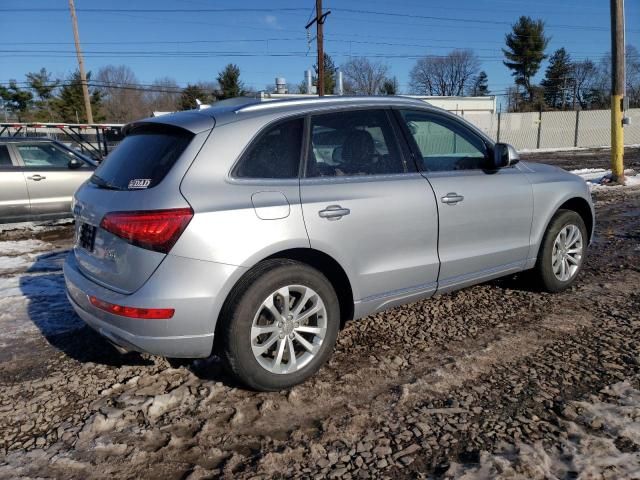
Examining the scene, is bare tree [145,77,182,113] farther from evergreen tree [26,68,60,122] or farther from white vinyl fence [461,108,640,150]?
white vinyl fence [461,108,640,150]

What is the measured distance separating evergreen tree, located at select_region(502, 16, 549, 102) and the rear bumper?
69.0 m

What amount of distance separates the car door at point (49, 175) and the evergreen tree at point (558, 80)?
70.1m

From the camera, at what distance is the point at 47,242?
301 inches

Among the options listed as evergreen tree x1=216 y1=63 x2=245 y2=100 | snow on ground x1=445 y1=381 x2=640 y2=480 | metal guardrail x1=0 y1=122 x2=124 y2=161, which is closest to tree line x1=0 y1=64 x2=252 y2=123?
evergreen tree x1=216 y1=63 x2=245 y2=100

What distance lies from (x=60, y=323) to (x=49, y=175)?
5003 millimetres

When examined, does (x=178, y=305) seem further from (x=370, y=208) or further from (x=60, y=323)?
(x=60, y=323)

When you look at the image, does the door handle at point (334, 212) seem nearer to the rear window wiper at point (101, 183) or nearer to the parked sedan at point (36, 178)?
the rear window wiper at point (101, 183)

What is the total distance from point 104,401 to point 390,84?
62336mm

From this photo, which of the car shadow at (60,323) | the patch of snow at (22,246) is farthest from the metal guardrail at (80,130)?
the car shadow at (60,323)

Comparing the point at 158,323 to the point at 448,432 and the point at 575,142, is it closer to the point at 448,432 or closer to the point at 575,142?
the point at 448,432

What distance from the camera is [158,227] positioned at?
8.75ft

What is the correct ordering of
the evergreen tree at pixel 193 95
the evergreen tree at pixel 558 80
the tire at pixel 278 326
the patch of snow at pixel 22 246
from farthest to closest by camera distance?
the evergreen tree at pixel 558 80
the evergreen tree at pixel 193 95
the patch of snow at pixel 22 246
the tire at pixel 278 326

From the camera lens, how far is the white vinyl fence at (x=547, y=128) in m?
31.0

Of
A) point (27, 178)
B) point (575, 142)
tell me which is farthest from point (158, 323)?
point (575, 142)
